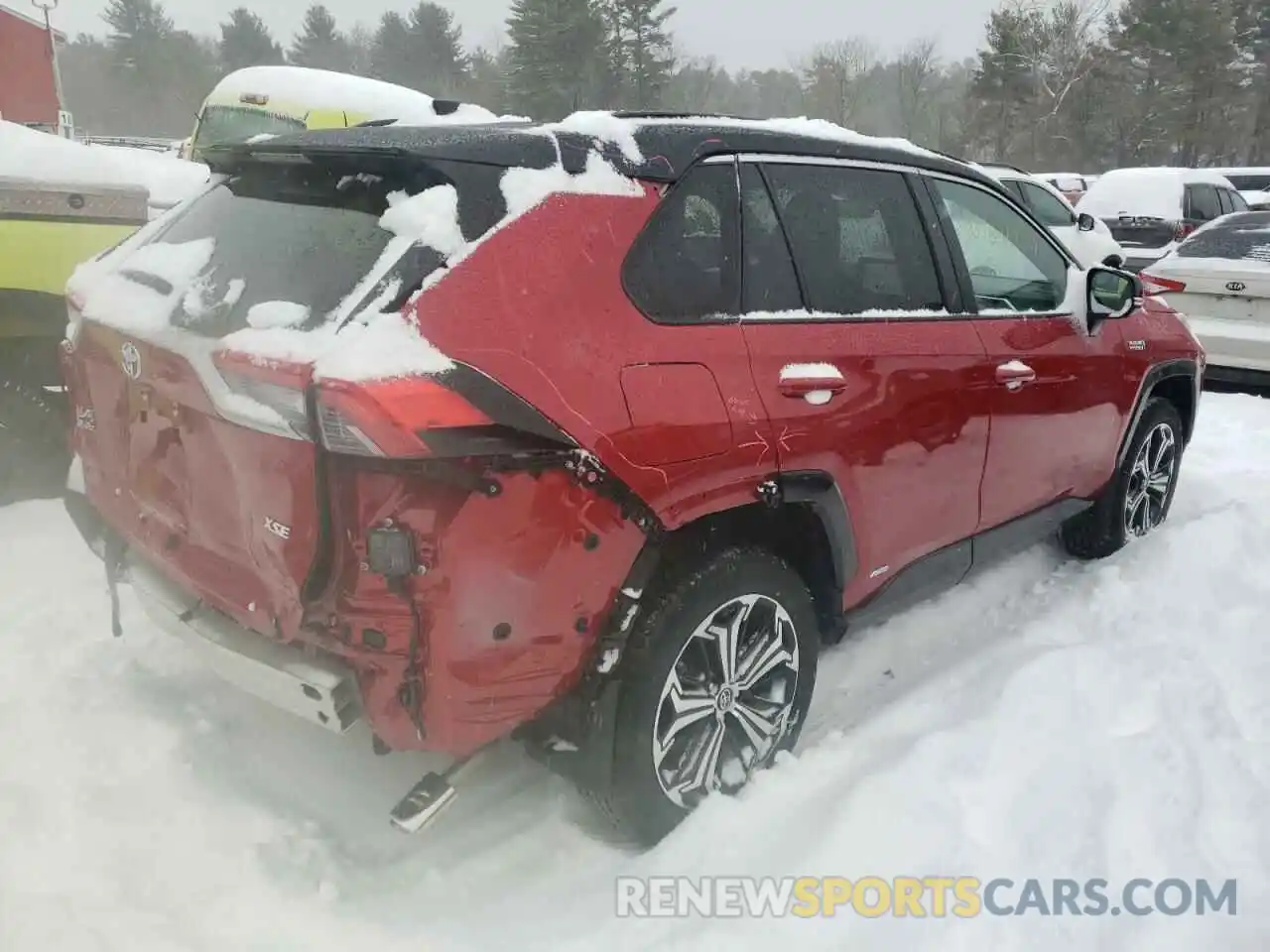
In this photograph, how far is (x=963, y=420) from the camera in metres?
3.10

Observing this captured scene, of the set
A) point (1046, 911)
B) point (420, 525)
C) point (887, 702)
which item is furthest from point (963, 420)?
point (420, 525)

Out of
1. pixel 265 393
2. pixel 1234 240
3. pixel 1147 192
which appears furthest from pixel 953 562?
pixel 1147 192

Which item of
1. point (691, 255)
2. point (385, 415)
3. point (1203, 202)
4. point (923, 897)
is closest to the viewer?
point (385, 415)

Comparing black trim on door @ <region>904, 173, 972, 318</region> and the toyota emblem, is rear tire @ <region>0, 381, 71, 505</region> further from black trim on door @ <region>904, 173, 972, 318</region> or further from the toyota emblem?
black trim on door @ <region>904, 173, 972, 318</region>

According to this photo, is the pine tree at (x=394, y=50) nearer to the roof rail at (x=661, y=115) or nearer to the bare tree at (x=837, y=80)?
the bare tree at (x=837, y=80)

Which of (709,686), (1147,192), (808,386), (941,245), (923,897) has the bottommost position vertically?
(923,897)

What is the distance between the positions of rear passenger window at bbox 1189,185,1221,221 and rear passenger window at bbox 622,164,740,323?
12.9m

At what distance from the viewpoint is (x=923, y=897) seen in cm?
228

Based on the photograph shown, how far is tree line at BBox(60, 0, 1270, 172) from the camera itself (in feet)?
126

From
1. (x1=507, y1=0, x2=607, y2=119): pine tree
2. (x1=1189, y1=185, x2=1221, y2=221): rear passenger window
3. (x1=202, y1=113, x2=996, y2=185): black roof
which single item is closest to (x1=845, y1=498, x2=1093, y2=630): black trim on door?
(x1=202, y1=113, x2=996, y2=185): black roof

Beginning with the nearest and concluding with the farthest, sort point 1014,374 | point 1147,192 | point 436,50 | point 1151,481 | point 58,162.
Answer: point 1014,374, point 58,162, point 1151,481, point 1147,192, point 436,50

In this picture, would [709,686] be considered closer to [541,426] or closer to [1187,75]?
[541,426]

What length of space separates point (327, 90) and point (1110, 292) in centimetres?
886

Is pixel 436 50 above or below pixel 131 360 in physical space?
above
